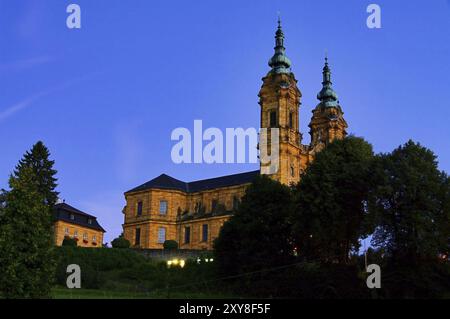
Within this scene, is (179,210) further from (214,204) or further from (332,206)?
(332,206)

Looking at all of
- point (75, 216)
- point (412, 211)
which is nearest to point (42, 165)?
point (75, 216)

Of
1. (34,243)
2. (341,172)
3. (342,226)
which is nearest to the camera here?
(34,243)

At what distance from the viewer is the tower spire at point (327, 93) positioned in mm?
116225

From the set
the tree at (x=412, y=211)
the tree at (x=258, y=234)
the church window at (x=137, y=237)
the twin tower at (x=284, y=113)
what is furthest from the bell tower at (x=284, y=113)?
the tree at (x=412, y=211)

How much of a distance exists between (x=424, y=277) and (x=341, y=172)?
1192 cm

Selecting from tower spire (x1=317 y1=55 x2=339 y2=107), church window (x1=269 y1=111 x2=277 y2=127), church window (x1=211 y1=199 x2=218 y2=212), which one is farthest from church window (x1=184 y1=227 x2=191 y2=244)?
tower spire (x1=317 y1=55 x2=339 y2=107)

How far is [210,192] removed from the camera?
101m

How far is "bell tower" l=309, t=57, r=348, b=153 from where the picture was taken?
111938 millimetres

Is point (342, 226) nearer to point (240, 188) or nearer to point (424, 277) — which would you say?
point (424, 277)

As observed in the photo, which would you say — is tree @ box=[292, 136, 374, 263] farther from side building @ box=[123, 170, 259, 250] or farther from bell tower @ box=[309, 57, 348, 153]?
bell tower @ box=[309, 57, 348, 153]

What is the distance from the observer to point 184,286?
53.9 meters

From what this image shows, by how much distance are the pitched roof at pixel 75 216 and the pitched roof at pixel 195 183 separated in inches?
295
